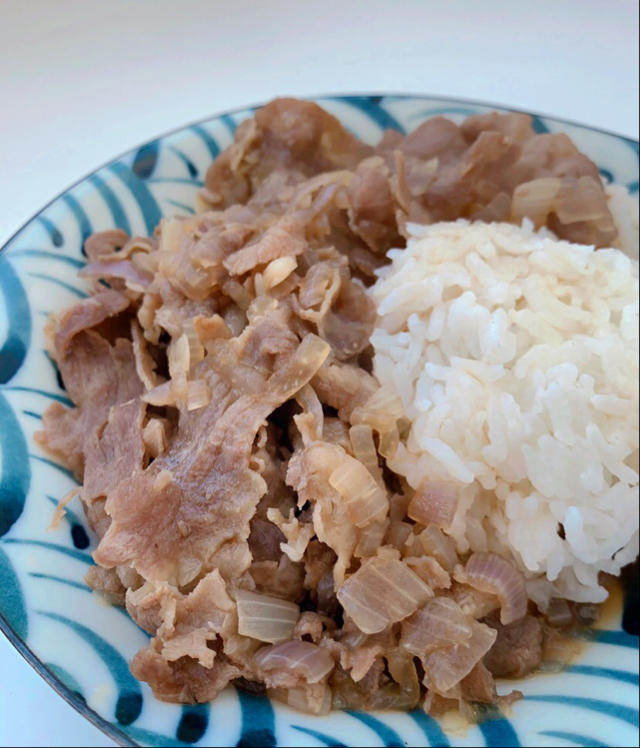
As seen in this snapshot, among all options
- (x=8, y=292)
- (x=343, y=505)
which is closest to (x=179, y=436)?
(x=343, y=505)

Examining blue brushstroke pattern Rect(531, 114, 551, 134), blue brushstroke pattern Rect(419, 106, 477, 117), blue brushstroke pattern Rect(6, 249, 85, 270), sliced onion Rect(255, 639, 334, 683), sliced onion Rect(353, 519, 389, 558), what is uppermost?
blue brushstroke pattern Rect(419, 106, 477, 117)

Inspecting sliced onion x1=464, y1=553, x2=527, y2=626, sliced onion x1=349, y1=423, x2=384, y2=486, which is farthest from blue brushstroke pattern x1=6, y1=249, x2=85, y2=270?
sliced onion x1=464, y1=553, x2=527, y2=626

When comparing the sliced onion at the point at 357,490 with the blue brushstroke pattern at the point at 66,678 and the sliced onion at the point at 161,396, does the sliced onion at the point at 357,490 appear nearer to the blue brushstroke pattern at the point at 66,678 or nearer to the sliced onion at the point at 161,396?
the sliced onion at the point at 161,396

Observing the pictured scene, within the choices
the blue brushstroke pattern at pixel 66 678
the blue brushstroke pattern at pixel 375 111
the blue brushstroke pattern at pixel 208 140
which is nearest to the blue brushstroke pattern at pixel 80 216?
the blue brushstroke pattern at pixel 208 140

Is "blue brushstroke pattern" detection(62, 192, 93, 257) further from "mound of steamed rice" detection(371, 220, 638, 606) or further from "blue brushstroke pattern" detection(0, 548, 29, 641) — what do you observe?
"blue brushstroke pattern" detection(0, 548, 29, 641)

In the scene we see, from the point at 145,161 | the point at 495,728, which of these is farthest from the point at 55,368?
the point at 495,728

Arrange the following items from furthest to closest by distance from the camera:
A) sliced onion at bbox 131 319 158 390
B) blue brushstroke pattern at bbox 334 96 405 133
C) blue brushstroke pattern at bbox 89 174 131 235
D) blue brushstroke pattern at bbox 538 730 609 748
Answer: blue brushstroke pattern at bbox 334 96 405 133 → blue brushstroke pattern at bbox 89 174 131 235 → sliced onion at bbox 131 319 158 390 → blue brushstroke pattern at bbox 538 730 609 748

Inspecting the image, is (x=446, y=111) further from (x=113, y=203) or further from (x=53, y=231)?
(x=53, y=231)
